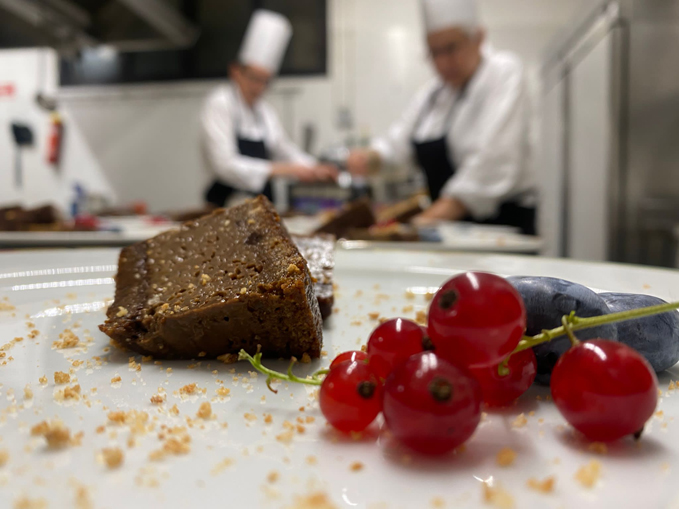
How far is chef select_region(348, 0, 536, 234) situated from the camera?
279 centimetres

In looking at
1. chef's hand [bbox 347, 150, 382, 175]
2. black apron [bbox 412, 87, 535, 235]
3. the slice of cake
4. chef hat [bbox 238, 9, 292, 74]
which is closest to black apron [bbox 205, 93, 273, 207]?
chef hat [bbox 238, 9, 292, 74]

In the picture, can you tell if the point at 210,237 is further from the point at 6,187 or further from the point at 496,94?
the point at 6,187

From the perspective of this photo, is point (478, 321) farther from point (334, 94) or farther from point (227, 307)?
point (334, 94)

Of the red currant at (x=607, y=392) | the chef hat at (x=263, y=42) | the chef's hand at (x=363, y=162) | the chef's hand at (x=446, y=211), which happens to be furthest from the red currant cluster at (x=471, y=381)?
the chef hat at (x=263, y=42)

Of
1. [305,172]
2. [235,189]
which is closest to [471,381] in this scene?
[305,172]

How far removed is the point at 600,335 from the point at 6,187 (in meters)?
7.69

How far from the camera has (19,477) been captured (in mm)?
340

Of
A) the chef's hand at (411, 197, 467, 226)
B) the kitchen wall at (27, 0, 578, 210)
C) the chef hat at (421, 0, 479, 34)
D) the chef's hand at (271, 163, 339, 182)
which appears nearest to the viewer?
the chef's hand at (411, 197, 467, 226)

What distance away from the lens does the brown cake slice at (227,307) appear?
602mm

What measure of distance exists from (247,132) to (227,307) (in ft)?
13.9

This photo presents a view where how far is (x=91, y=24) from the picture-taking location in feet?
13.8

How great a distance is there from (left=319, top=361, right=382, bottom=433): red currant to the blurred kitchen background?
2291 mm

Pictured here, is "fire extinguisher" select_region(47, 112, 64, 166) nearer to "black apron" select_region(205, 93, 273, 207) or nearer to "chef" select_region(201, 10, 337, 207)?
"chef" select_region(201, 10, 337, 207)

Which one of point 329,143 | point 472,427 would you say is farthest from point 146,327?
point 329,143
